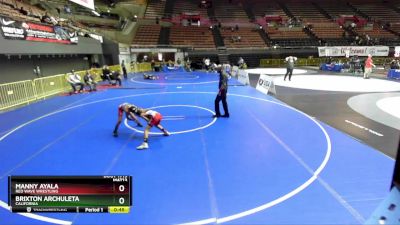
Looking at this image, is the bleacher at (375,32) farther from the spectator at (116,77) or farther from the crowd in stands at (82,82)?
the crowd in stands at (82,82)

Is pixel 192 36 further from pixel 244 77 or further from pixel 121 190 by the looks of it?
pixel 121 190

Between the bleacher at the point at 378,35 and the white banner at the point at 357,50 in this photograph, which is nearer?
the white banner at the point at 357,50

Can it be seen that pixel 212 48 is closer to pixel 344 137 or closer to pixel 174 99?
pixel 174 99

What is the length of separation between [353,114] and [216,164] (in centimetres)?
727

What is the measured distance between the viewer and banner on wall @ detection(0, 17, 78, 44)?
14894 millimetres

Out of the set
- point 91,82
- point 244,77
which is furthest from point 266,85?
point 91,82

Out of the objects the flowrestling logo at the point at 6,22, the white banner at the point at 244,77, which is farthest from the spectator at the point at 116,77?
the white banner at the point at 244,77

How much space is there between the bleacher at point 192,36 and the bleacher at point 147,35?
95.9 inches

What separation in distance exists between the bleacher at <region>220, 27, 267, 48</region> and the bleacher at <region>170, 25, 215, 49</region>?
102 inches

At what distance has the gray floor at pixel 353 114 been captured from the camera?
7833 millimetres

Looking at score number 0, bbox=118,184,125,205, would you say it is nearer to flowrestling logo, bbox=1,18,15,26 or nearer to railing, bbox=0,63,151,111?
railing, bbox=0,63,151,111

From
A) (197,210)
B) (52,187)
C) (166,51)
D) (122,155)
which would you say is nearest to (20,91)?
(122,155)

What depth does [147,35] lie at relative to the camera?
4122 cm

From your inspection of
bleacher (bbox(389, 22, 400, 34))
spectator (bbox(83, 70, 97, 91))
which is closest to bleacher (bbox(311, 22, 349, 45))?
bleacher (bbox(389, 22, 400, 34))
